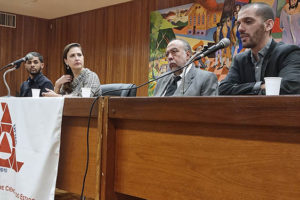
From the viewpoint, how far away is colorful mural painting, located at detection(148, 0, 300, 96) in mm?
3426

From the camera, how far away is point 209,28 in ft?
13.5

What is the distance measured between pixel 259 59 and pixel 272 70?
113 millimetres

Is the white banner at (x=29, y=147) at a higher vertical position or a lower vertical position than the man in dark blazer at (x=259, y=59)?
lower

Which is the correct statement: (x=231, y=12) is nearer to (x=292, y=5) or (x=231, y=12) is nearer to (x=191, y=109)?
(x=292, y=5)

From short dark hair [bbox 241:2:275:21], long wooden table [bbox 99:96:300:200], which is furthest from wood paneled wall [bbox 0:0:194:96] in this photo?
long wooden table [bbox 99:96:300:200]

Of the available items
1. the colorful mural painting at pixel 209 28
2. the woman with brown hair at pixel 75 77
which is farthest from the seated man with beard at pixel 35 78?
the colorful mural painting at pixel 209 28

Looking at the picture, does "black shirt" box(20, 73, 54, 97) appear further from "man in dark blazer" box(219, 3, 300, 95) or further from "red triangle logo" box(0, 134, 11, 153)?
"man in dark blazer" box(219, 3, 300, 95)

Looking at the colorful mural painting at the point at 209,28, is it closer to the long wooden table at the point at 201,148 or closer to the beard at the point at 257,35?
the beard at the point at 257,35

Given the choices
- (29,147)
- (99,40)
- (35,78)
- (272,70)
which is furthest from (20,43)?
(272,70)

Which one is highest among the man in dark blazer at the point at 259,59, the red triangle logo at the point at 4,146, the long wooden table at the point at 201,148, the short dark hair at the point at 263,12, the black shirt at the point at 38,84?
the short dark hair at the point at 263,12

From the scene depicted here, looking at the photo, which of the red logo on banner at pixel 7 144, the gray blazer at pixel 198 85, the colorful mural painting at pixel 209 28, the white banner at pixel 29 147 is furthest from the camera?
the colorful mural painting at pixel 209 28

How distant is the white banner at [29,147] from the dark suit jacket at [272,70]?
3.17 ft

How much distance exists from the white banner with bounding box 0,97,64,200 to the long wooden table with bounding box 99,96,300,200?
32cm

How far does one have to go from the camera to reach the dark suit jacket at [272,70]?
5.61ft
